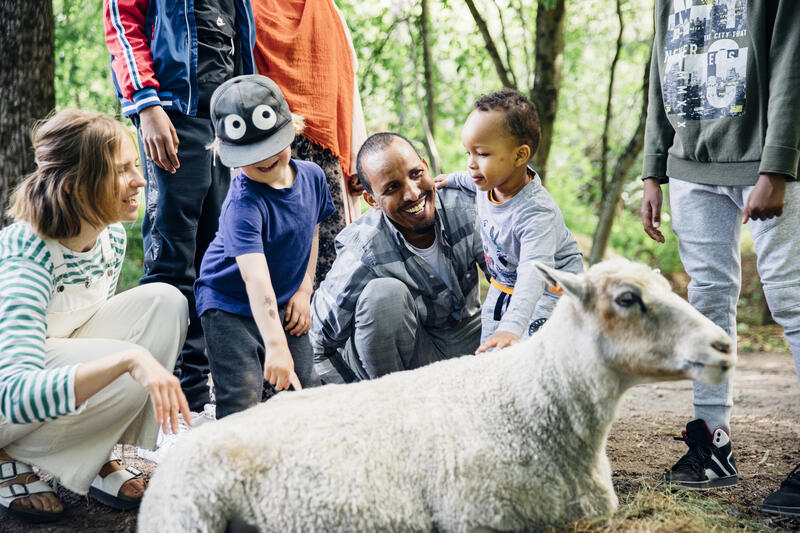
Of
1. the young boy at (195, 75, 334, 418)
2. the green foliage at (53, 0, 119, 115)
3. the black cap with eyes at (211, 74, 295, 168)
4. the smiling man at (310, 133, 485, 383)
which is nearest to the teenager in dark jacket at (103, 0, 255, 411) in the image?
the young boy at (195, 75, 334, 418)

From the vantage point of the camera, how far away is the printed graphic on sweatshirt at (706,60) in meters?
3.12

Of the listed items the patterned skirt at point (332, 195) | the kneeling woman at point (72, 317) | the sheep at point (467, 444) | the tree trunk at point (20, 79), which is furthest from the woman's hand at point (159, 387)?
the tree trunk at point (20, 79)

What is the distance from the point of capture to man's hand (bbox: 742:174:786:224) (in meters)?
2.88

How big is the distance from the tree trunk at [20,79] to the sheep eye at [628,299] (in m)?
5.52

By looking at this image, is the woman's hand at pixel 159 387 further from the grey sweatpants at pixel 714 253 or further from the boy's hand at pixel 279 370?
the grey sweatpants at pixel 714 253

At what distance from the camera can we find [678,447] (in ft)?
12.8

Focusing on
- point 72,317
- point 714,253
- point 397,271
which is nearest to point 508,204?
point 397,271

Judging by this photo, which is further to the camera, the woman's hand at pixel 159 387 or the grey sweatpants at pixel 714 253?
the grey sweatpants at pixel 714 253

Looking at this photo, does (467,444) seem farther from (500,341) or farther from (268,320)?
(268,320)

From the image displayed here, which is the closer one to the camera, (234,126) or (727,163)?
(727,163)

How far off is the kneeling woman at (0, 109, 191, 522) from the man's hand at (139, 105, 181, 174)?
1.65 feet

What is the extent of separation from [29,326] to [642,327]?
228 cm

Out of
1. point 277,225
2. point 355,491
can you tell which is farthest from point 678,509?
point 277,225

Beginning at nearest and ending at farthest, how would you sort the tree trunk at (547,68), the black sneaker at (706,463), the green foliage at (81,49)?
the black sneaker at (706,463) < the tree trunk at (547,68) < the green foliage at (81,49)
